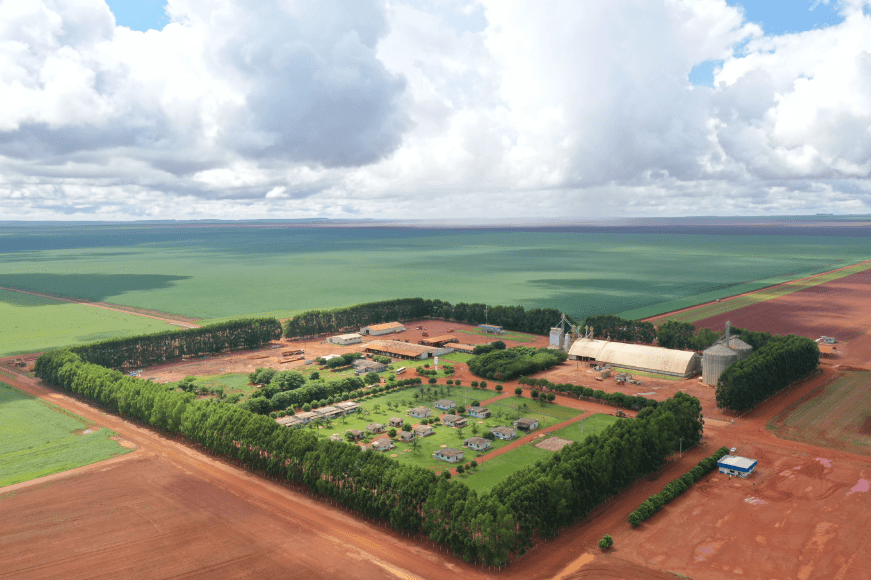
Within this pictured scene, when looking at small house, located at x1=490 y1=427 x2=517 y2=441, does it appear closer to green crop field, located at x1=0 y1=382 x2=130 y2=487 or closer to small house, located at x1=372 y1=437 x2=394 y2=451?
small house, located at x1=372 y1=437 x2=394 y2=451

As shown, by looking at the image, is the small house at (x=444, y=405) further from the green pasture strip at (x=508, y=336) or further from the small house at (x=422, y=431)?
the green pasture strip at (x=508, y=336)

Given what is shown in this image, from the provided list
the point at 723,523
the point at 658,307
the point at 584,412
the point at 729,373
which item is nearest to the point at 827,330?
the point at 658,307

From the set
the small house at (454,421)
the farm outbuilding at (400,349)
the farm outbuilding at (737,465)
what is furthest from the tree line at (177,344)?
the farm outbuilding at (737,465)

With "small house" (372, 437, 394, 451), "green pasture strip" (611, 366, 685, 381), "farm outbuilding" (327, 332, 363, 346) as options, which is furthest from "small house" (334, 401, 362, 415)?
"green pasture strip" (611, 366, 685, 381)

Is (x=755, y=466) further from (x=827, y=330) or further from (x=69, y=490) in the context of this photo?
(x=827, y=330)

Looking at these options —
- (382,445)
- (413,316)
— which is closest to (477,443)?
(382,445)

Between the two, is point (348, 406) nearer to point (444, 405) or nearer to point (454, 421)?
point (444, 405)
